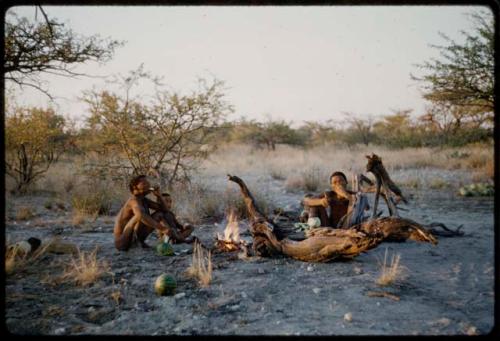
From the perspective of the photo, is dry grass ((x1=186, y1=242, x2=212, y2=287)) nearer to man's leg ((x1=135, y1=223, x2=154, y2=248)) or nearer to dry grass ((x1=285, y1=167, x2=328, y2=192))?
man's leg ((x1=135, y1=223, x2=154, y2=248))

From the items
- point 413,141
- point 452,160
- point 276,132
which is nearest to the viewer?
point 452,160

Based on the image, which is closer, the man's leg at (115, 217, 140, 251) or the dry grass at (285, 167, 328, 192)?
the man's leg at (115, 217, 140, 251)

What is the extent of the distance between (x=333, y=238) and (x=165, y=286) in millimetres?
1864

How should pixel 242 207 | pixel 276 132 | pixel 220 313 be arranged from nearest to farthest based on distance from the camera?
pixel 220 313, pixel 242 207, pixel 276 132

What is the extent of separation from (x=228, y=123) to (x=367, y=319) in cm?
707

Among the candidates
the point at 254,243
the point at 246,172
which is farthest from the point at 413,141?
the point at 254,243

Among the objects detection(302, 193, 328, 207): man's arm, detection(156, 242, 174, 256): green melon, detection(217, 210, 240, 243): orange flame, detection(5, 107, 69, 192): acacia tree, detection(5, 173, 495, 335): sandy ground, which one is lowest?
detection(5, 173, 495, 335): sandy ground

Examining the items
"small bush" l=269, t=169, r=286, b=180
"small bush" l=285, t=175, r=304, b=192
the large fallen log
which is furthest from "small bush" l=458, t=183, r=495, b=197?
"small bush" l=269, t=169, r=286, b=180

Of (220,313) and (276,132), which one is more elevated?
(276,132)

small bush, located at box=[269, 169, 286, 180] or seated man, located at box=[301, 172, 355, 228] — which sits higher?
seated man, located at box=[301, 172, 355, 228]

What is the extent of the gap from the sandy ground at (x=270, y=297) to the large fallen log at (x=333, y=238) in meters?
0.12

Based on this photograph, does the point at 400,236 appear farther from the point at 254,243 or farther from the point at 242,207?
the point at 242,207

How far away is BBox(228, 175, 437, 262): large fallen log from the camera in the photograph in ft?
15.3
